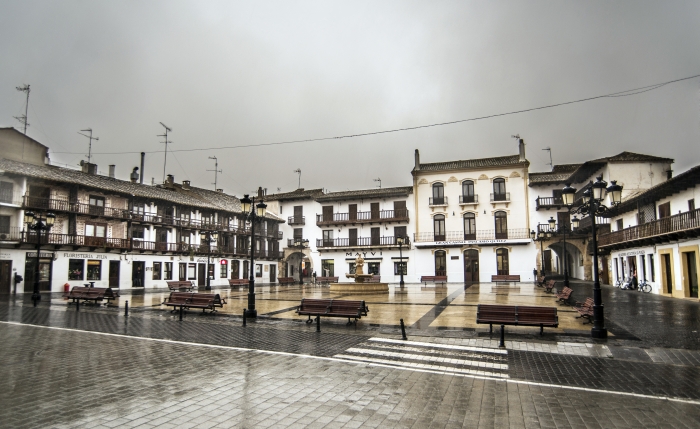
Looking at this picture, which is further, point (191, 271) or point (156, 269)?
point (191, 271)

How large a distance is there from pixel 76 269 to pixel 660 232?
3713 cm

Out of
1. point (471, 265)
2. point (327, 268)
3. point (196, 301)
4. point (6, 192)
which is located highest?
point (6, 192)

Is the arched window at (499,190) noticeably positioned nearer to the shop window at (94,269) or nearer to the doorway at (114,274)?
the doorway at (114,274)

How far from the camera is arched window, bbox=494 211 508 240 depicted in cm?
3897

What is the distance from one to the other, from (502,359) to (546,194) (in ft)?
112

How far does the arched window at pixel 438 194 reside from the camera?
41.2 m

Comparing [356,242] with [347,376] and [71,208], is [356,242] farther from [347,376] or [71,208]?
[347,376]

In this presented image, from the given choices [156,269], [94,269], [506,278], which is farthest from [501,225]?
[94,269]

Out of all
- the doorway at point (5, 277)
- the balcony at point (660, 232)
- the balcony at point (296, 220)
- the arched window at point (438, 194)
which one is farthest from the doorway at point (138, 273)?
the balcony at point (660, 232)

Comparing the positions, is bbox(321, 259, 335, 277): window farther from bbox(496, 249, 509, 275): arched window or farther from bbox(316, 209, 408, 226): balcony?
bbox(496, 249, 509, 275): arched window

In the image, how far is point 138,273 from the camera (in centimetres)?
3428

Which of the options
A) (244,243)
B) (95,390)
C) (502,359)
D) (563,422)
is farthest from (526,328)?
(244,243)

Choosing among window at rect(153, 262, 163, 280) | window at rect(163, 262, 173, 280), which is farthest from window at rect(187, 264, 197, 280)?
window at rect(153, 262, 163, 280)

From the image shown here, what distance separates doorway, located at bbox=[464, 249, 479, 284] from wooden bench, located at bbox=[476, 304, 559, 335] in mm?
29419
